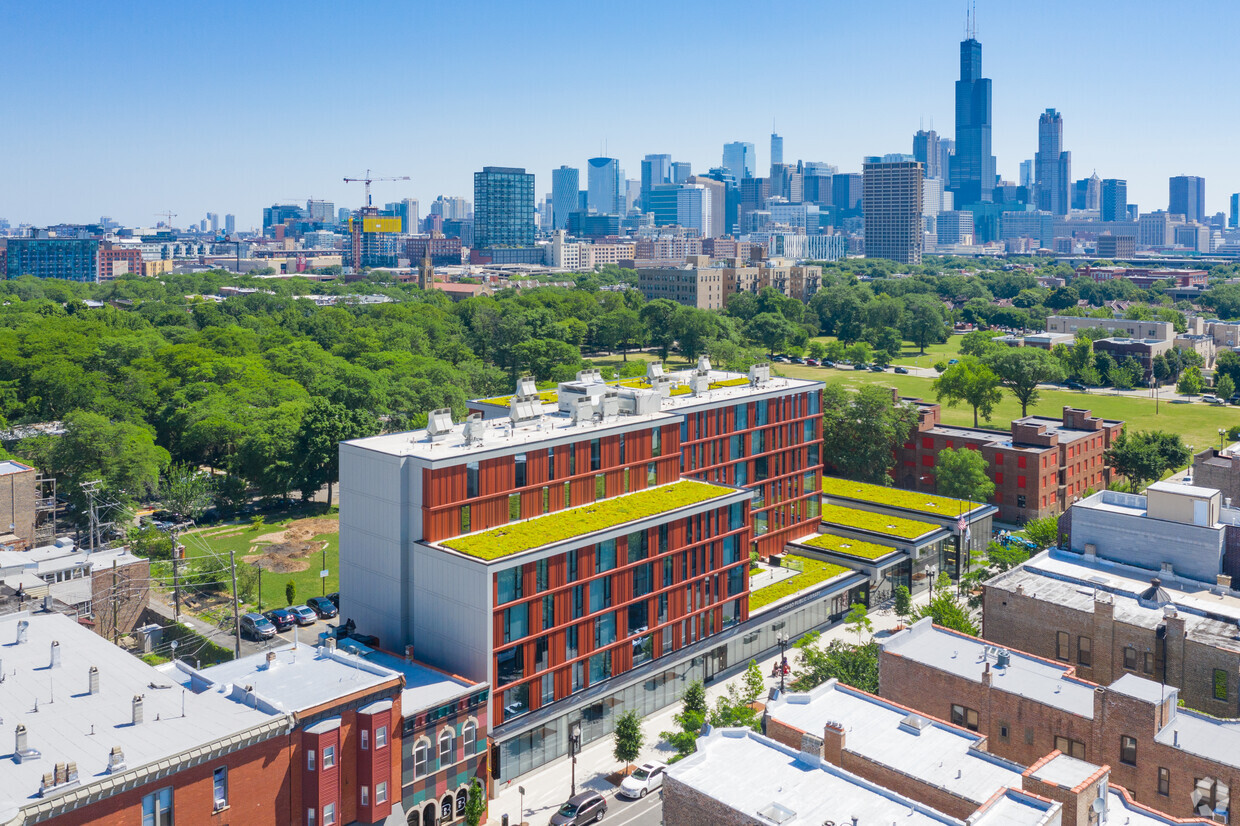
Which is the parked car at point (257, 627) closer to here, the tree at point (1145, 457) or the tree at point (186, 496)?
Result: the tree at point (186, 496)

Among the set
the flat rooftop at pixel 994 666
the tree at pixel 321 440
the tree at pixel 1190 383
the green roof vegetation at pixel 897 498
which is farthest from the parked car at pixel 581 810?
the tree at pixel 1190 383

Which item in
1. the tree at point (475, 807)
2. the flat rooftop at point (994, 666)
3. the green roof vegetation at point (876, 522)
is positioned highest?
the flat rooftop at point (994, 666)

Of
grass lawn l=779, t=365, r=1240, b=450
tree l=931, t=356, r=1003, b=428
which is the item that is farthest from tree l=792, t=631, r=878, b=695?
grass lawn l=779, t=365, r=1240, b=450

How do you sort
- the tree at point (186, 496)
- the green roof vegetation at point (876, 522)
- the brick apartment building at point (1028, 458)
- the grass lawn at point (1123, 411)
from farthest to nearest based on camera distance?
the grass lawn at point (1123, 411) → the brick apartment building at point (1028, 458) → the tree at point (186, 496) → the green roof vegetation at point (876, 522)

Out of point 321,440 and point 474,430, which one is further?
point 321,440

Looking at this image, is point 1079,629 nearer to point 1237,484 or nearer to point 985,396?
point 1237,484

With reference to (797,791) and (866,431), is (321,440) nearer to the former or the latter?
(866,431)

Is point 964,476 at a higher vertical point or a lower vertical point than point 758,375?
lower

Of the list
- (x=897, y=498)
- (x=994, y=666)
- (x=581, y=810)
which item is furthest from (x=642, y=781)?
(x=897, y=498)

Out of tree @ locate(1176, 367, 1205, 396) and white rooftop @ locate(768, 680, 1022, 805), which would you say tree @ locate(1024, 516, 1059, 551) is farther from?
tree @ locate(1176, 367, 1205, 396)
